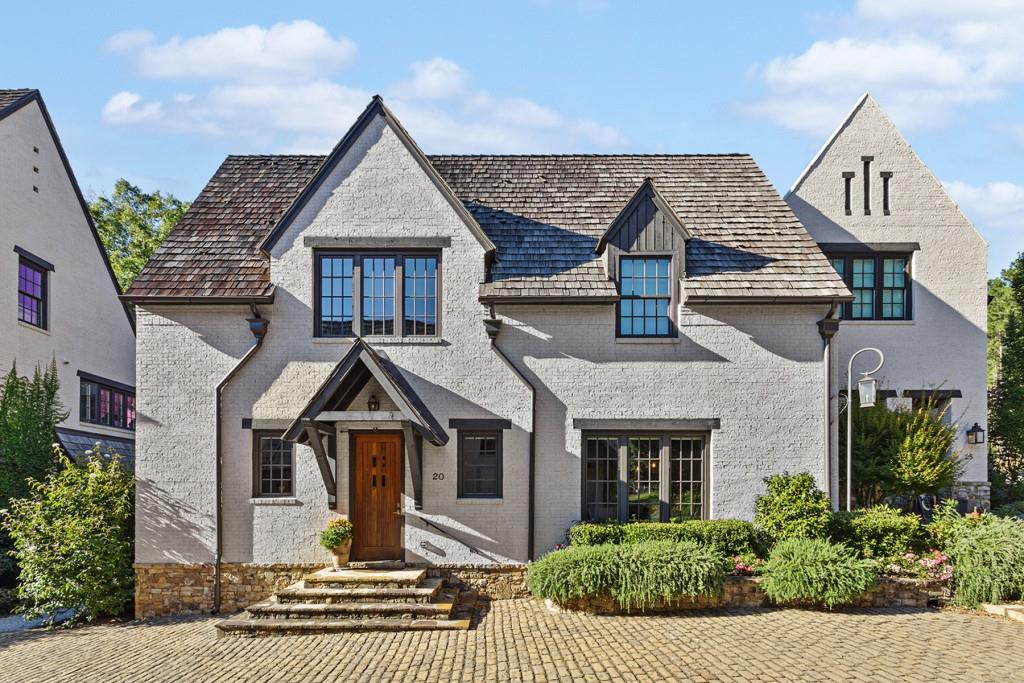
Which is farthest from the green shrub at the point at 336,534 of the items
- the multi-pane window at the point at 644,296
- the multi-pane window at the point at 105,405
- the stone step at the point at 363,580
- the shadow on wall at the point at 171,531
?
Answer: the multi-pane window at the point at 105,405

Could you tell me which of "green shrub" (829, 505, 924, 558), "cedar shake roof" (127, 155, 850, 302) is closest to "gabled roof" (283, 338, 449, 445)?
"cedar shake roof" (127, 155, 850, 302)

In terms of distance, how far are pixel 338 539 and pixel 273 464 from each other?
2.16 metres

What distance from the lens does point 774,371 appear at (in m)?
14.4

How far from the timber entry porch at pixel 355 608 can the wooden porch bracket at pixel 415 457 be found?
1481 mm

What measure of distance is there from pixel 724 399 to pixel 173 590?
11159 millimetres

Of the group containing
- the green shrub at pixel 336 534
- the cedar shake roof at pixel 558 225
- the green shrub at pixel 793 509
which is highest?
the cedar shake roof at pixel 558 225

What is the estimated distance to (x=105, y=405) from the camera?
2227 centimetres

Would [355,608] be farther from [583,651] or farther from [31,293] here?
[31,293]

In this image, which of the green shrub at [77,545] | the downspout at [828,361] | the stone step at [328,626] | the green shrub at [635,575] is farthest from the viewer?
the downspout at [828,361]

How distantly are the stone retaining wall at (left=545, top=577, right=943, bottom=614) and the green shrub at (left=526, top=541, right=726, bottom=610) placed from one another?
Result: 21 centimetres

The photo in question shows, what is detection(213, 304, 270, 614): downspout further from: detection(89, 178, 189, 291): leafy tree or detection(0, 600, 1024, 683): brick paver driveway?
detection(89, 178, 189, 291): leafy tree

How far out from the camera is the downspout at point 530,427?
1405 cm

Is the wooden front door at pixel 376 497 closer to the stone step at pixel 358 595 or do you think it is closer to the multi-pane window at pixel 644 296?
the stone step at pixel 358 595

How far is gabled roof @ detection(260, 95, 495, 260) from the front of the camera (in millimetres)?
14391
